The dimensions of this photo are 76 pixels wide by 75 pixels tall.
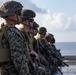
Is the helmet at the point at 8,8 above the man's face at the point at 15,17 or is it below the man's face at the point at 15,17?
above

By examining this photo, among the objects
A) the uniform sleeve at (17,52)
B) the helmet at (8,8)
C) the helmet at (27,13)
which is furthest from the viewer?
the helmet at (27,13)

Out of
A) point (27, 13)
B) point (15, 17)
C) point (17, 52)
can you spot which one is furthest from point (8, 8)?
point (27, 13)

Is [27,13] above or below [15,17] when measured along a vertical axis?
above

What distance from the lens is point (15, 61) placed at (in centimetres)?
534

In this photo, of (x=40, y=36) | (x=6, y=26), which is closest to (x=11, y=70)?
(x=6, y=26)

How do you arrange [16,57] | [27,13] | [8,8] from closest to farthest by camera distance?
1. [16,57]
2. [8,8]
3. [27,13]

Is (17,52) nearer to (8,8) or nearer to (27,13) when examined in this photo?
(8,8)

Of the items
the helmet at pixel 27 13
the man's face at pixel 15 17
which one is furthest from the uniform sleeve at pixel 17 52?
the helmet at pixel 27 13

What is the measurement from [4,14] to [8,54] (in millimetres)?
576

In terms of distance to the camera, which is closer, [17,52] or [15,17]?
[17,52]

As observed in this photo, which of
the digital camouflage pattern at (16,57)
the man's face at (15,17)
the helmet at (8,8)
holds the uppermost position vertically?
the helmet at (8,8)

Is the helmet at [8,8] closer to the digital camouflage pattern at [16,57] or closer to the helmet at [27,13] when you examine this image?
the digital camouflage pattern at [16,57]

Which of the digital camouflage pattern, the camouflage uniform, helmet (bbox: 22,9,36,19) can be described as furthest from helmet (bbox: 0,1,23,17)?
helmet (bbox: 22,9,36,19)

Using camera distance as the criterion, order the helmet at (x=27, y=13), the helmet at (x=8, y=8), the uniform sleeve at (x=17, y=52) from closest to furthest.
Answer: the uniform sleeve at (x=17, y=52) → the helmet at (x=8, y=8) → the helmet at (x=27, y=13)
